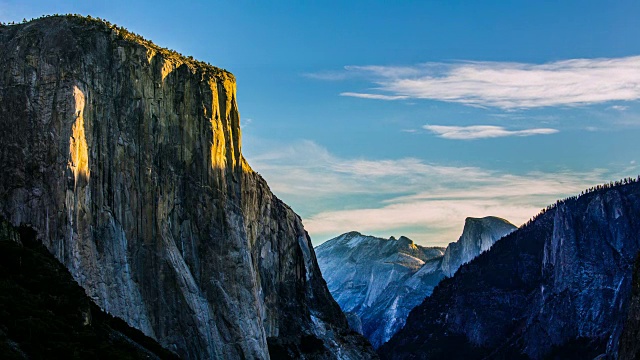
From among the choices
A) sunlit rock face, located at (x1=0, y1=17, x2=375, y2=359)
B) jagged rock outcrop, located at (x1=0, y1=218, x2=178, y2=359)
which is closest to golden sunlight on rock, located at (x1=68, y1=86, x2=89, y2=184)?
sunlit rock face, located at (x1=0, y1=17, x2=375, y2=359)

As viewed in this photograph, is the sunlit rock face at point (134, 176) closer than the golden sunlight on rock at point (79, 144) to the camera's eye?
Yes

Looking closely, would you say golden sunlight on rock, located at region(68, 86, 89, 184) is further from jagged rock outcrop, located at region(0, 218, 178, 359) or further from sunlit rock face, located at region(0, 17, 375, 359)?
jagged rock outcrop, located at region(0, 218, 178, 359)

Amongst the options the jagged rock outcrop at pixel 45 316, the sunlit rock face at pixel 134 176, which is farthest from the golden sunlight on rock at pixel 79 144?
the jagged rock outcrop at pixel 45 316

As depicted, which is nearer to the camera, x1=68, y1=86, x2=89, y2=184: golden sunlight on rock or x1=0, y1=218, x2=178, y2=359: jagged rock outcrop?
x1=0, y1=218, x2=178, y2=359: jagged rock outcrop

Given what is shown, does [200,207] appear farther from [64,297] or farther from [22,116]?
[64,297]

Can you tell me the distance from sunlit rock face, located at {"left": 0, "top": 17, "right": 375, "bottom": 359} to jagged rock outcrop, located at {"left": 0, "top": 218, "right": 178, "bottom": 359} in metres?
13.9

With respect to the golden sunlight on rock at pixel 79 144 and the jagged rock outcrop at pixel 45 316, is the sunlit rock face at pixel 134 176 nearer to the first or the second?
the golden sunlight on rock at pixel 79 144

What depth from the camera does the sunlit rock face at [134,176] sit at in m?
95.3

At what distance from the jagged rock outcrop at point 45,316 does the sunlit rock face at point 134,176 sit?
13882 millimetres

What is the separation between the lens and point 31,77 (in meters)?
98.6

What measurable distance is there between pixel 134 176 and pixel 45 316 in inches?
1627

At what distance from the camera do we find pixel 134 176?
10444 centimetres

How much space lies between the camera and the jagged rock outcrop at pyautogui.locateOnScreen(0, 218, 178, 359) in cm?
5888

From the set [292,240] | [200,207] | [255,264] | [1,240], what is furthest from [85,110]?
[292,240]
